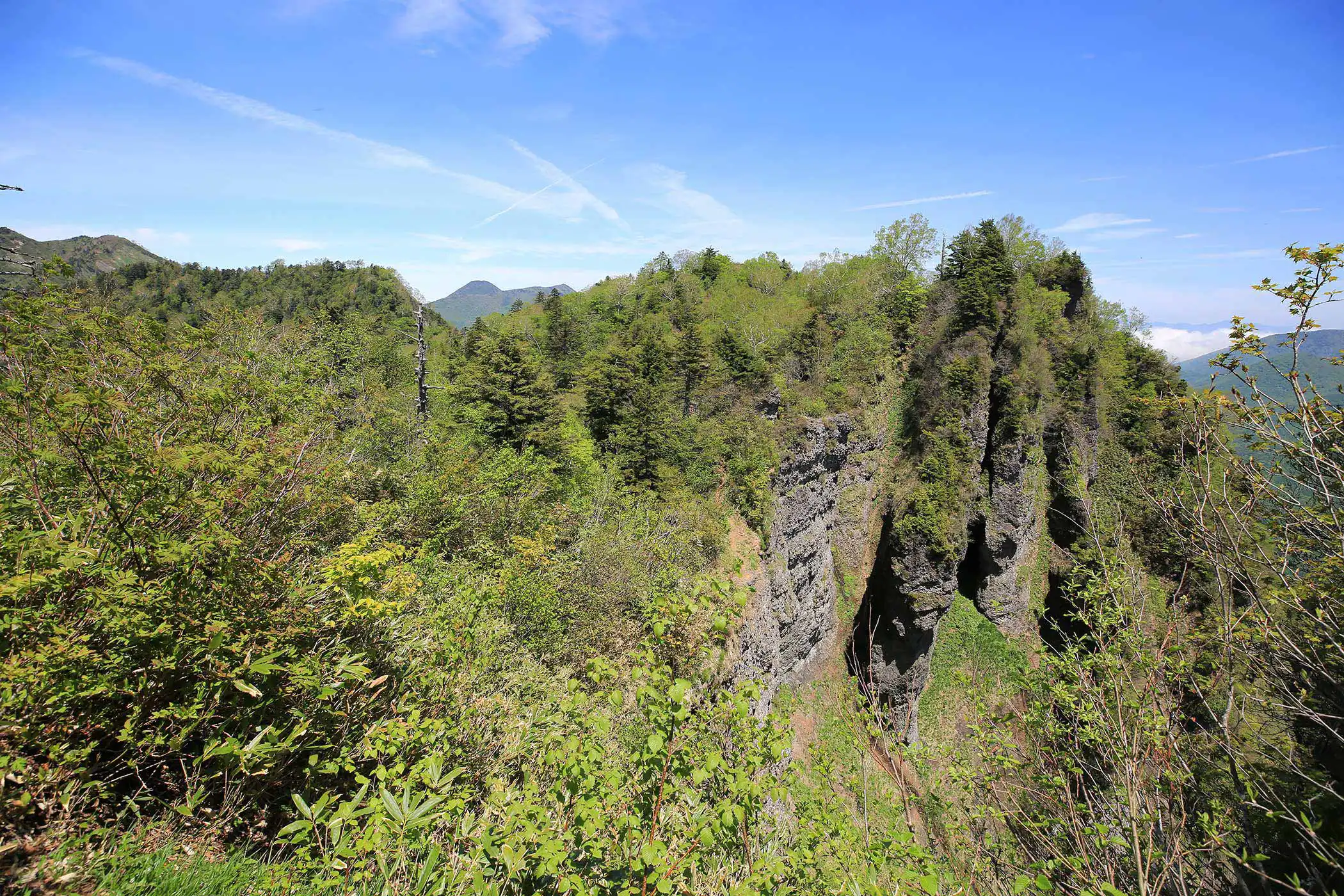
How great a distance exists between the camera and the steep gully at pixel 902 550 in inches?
963

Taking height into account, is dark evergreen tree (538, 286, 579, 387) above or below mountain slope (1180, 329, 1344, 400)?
above

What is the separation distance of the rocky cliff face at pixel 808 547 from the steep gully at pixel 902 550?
3.1 inches

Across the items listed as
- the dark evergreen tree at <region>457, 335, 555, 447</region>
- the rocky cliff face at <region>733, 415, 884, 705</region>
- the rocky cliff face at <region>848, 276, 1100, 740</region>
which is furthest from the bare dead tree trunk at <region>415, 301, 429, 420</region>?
the rocky cliff face at <region>848, 276, 1100, 740</region>

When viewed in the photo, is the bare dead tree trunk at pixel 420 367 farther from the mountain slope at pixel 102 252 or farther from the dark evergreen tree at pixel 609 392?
the mountain slope at pixel 102 252

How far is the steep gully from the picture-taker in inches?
963

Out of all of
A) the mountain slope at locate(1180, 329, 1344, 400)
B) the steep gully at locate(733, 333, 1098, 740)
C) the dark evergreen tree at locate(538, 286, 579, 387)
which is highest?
the dark evergreen tree at locate(538, 286, 579, 387)

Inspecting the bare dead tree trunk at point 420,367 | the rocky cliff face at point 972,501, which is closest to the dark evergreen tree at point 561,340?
the bare dead tree trunk at point 420,367

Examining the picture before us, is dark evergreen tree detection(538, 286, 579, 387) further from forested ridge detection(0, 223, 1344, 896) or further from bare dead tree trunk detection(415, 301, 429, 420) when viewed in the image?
forested ridge detection(0, 223, 1344, 896)

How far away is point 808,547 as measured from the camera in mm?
25281

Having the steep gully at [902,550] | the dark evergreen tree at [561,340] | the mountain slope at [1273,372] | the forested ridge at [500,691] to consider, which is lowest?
the steep gully at [902,550]

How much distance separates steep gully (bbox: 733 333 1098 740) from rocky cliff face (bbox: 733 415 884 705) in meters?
0.08

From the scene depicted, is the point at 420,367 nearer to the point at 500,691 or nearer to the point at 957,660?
the point at 500,691

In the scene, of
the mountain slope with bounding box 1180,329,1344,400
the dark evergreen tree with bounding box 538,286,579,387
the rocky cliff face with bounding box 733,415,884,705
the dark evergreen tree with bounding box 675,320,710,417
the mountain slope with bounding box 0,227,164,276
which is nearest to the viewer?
the mountain slope with bounding box 1180,329,1344,400

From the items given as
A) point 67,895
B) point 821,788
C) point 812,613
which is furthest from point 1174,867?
point 812,613
